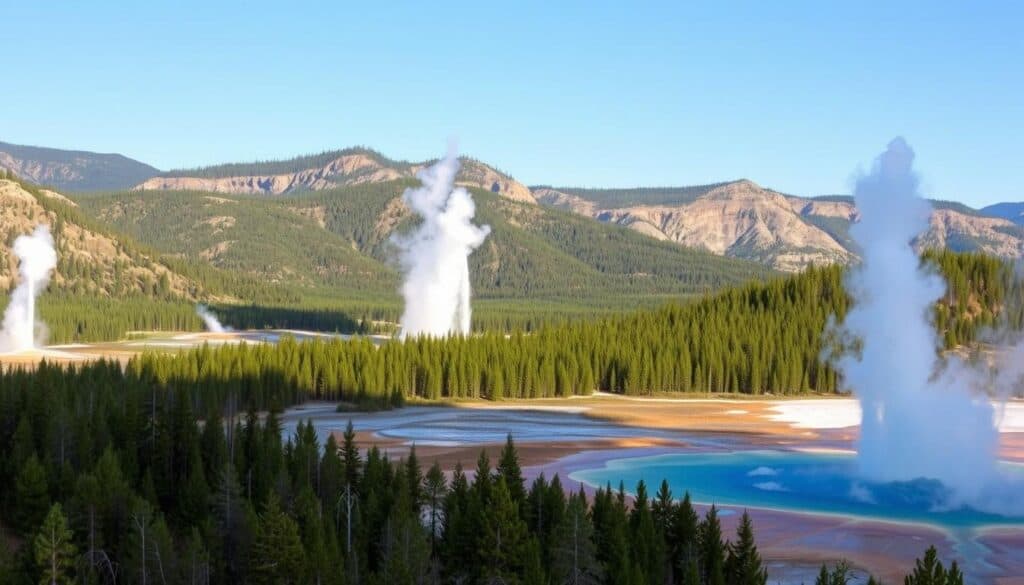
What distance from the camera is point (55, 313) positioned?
18975cm

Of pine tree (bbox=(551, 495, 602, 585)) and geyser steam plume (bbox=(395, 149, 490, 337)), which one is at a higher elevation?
geyser steam plume (bbox=(395, 149, 490, 337))

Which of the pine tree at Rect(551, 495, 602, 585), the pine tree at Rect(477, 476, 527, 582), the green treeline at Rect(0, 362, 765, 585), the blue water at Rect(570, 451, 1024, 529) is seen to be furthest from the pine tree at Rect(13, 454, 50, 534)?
the blue water at Rect(570, 451, 1024, 529)

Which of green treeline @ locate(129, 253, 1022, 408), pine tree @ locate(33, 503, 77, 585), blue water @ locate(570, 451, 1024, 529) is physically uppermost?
green treeline @ locate(129, 253, 1022, 408)

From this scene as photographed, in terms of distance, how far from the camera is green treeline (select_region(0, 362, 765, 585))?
39.3 metres

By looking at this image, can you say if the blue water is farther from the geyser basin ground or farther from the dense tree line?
the dense tree line

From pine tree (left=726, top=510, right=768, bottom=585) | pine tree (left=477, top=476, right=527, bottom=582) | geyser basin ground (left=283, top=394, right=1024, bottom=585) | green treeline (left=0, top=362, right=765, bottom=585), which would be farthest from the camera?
geyser basin ground (left=283, top=394, right=1024, bottom=585)

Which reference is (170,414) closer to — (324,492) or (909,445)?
(324,492)

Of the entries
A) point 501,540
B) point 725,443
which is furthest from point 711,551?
point 725,443

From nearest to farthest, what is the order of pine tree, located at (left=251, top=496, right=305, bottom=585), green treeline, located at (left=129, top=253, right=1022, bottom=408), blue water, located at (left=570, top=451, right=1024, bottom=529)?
pine tree, located at (left=251, top=496, right=305, bottom=585) < blue water, located at (left=570, top=451, right=1024, bottom=529) < green treeline, located at (left=129, top=253, right=1022, bottom=408)

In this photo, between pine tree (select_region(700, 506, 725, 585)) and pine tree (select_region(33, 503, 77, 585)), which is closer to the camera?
pine tree (select_region(33, 503, 77, 585))

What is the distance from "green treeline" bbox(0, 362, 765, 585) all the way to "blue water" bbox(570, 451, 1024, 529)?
23.2ft

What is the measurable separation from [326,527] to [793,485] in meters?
25.6

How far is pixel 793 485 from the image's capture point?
6094 centimetres

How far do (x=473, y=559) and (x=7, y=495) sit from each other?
22.0 meters
